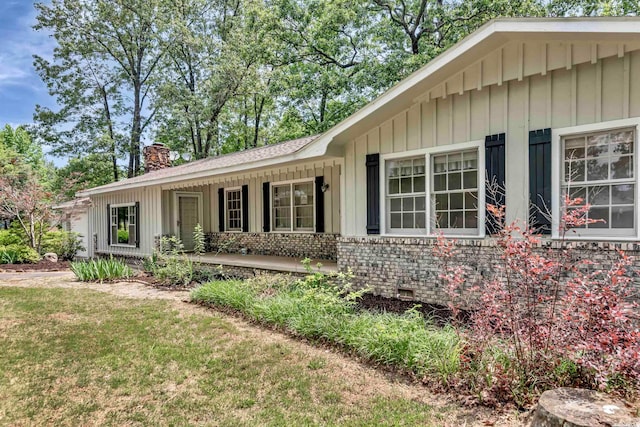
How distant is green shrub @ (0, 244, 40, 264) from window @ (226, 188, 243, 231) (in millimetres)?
7335

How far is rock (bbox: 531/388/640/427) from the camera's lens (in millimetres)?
2303

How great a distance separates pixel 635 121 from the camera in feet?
15.2

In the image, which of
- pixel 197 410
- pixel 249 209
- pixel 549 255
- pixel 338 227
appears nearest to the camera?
pixel 197 410

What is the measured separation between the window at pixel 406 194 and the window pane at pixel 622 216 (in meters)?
2.60

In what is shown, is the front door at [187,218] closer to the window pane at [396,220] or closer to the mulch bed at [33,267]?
the mulch bed at [33,267]

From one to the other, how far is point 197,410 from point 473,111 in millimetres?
5476

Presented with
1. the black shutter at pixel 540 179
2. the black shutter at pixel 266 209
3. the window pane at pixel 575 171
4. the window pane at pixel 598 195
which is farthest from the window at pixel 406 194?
the black shutter at pixel 266 209

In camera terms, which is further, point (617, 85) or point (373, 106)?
point (373, 106)

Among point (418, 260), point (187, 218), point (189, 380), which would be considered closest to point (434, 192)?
point (418, 260)

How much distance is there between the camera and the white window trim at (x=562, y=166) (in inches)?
183

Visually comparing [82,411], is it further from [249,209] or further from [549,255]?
[249,209]

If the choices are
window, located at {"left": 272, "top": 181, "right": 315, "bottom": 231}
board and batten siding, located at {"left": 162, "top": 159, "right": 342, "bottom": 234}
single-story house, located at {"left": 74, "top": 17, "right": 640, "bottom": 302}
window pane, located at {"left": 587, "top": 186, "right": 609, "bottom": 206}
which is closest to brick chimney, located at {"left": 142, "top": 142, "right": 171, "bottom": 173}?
board and batten siding, located at {"left": 162, "top": 159, "right": 342, "bottom": 234}

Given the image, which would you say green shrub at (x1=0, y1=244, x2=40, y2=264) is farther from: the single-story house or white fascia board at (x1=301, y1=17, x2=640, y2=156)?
white fascia board at (x1=301, y1=17, x2=640, y2=156)

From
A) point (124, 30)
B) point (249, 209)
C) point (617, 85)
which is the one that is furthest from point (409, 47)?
point (124, 30)
